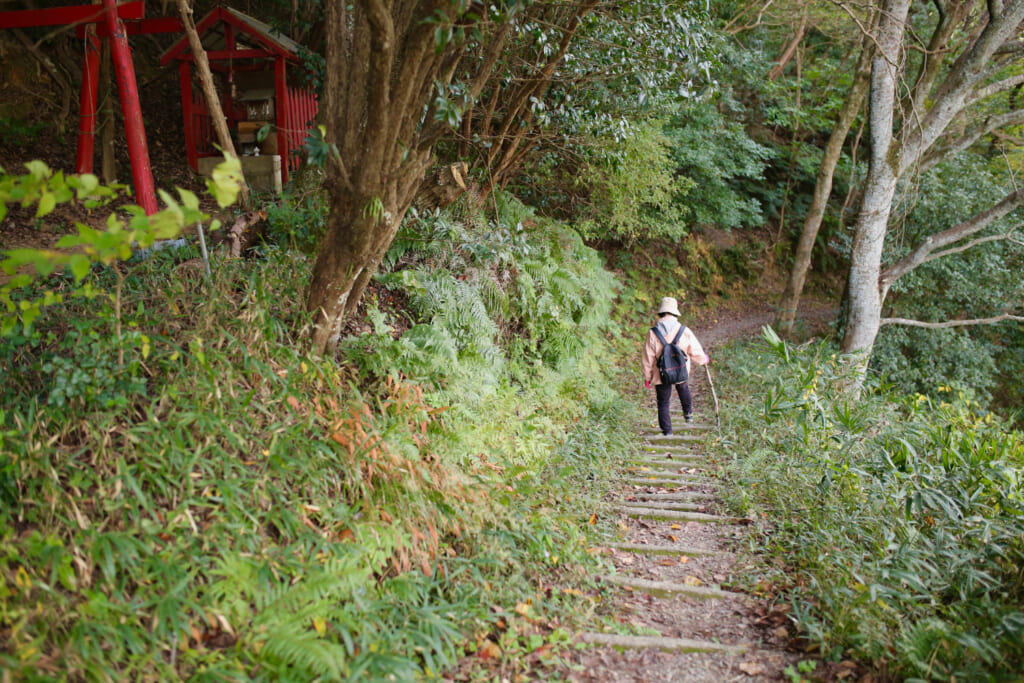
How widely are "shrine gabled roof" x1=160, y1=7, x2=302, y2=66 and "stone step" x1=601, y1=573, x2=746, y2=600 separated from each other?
10.6m

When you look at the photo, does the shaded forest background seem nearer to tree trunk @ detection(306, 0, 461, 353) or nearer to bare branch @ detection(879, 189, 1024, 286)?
tree trunk @ detection(306, 0, 461, 353)

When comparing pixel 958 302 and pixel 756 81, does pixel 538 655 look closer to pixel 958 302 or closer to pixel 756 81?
pixel 958 302

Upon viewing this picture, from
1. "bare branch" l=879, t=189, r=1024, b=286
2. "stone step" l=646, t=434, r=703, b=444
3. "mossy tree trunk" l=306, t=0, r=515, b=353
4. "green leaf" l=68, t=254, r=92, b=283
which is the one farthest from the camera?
"bare branch" l=879, t=189, r=1024, b=286

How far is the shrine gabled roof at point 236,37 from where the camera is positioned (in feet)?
34.4

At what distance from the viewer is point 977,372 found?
41.9 ft

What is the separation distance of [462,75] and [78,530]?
6.04 metres

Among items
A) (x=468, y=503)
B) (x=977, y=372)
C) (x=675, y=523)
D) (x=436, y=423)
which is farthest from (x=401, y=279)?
(x=977, y=372)

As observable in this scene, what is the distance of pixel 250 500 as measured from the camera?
3.22 meters

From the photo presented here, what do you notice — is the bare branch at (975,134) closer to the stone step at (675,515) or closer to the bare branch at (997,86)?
the bare branch at (997,86)

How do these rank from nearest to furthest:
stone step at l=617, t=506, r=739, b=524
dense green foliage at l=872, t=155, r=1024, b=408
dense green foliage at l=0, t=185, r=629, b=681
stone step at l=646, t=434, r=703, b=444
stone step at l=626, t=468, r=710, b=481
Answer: dense green foliage at l=0, t=185, r=629, b=681 → stone step at l=617, t=506, r=739, b=524 → stone step at l=626, t=468, r=710, b=481 → stone step at l=646, t=434, r=703, b=444 → dense green foliage at l=872, t=155, r=1024, b=408

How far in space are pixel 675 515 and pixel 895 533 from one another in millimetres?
1629

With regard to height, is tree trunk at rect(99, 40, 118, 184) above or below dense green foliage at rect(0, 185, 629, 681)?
above

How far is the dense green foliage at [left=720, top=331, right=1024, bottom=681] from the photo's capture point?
3.07 meters

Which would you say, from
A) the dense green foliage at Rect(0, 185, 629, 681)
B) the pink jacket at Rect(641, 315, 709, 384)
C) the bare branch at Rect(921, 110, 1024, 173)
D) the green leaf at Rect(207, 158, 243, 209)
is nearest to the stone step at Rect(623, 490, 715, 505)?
the dense green foliage at Rect(0, 185, 629, 681)
